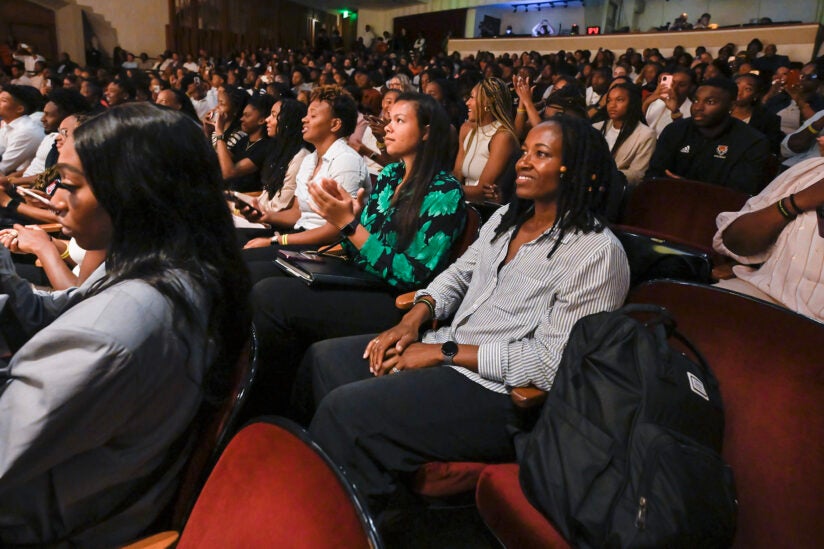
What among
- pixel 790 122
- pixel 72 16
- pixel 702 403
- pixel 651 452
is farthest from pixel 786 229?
pixel 72 16

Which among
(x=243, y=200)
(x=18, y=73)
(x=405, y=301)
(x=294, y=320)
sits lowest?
(x=294, y=320)

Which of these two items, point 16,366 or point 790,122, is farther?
point 790,122

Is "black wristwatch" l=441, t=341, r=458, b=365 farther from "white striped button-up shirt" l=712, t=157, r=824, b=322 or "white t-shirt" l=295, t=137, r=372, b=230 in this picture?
"white t-shirt" l=295, t=137, r=372, b=230

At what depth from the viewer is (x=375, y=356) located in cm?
167

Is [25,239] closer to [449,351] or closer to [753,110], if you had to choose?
[449,351]

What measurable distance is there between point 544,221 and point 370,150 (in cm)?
295

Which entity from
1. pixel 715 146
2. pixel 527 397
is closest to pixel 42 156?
pixel 527 397

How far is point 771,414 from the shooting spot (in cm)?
120

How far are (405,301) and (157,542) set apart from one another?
123 cm

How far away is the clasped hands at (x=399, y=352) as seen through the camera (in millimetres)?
1590

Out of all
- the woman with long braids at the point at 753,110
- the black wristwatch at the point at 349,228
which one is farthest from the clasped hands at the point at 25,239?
the woman with long braids at the point at 753,110

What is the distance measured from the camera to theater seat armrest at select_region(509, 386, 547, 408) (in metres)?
1.37

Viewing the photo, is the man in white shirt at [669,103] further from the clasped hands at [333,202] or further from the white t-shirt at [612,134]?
the clasped hands at [333,202]

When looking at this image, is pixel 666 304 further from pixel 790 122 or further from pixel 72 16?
pixel 72 16
